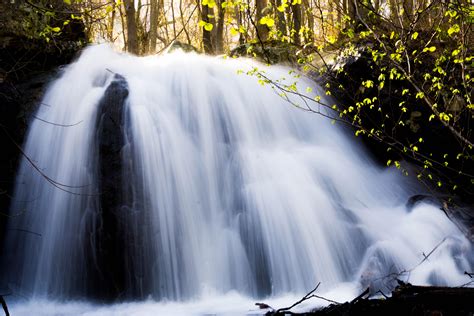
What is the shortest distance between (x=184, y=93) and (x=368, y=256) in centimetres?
475

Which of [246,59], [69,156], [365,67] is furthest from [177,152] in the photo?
[246,59]

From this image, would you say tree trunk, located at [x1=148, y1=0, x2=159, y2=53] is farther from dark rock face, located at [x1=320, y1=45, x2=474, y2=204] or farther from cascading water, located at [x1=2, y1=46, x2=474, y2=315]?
dark rock face, located at [x1=320, y1=45, x2=474, y2=204]

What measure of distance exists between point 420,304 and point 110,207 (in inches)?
172

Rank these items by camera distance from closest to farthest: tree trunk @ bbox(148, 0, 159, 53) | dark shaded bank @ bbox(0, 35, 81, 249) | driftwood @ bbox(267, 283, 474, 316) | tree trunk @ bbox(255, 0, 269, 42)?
driftwood @ bbox(267, 283, 474, 316), dark shaded bank @ bbox(0, 35, 81, 249), tree trunk @ bbox(255, 0, 269, 42), tree trunk @ bbox(148, 0, 159, 53)

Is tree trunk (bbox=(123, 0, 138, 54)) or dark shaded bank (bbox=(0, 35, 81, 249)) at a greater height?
tree trunk (bbox=(123, 0, 138, 54))

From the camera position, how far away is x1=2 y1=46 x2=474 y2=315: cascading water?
5.16 m

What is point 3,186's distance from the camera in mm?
6180

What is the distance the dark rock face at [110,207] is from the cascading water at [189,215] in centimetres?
2

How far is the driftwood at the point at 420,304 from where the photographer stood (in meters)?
2.41

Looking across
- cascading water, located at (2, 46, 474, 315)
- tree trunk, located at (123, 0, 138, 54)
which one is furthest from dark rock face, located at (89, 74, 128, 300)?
tree trunk, located at (123, 0, 138, 54)

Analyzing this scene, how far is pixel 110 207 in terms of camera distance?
559 cm

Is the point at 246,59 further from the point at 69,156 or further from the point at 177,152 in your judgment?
the point at 69,156

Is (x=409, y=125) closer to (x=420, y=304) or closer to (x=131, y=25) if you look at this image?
(x=420, y=304)

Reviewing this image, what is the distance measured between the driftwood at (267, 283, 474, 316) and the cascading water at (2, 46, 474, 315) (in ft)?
7.34
